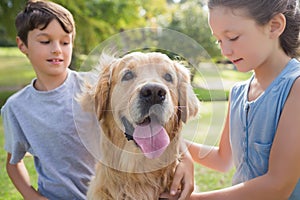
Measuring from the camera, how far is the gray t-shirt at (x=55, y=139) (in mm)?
2957

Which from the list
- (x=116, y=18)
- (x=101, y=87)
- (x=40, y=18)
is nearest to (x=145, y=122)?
(x=101, y=87)

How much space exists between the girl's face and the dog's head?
0.29m

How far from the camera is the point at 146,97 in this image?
2156 mm

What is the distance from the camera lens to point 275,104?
2.29m

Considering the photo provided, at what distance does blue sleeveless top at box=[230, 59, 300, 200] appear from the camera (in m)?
2.29

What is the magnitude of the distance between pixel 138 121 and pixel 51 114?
0.95 m

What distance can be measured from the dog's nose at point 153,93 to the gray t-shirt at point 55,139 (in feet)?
3.03

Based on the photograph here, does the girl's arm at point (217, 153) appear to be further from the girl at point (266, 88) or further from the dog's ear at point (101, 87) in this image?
the dog's ear at point (101, 87)

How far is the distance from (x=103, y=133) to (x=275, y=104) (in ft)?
3.35

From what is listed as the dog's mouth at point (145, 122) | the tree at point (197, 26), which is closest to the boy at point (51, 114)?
the dog's mouth at point (145, 122)

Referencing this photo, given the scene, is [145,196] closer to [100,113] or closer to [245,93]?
[100,113]

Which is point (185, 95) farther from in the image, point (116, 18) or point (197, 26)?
point (116, 18)

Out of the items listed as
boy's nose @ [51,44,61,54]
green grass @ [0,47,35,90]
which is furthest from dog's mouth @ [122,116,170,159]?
green grass @ [0,47,35,90]

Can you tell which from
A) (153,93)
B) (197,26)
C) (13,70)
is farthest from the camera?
(13,70)
